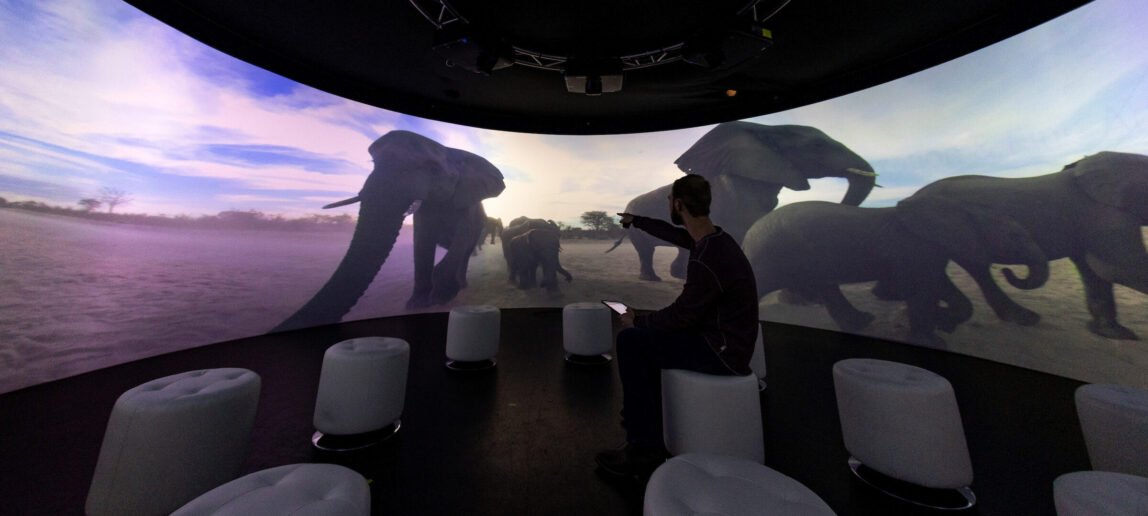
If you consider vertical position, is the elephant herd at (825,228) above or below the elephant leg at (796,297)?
above

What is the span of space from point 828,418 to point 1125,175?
137 inches

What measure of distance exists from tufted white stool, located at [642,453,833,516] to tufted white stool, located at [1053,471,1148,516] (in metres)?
Result: 0.58

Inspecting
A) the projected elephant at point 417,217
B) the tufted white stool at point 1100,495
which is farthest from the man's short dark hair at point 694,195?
the projected elephant at point 417,217

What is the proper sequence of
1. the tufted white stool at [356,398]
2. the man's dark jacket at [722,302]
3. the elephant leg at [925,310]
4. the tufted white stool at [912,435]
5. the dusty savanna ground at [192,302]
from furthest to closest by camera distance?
1. the elephant leg at [925,310]
2. the dusty savanna ground at [192,302]
3. the tufted white stool at [356,398]
4. the man's dark jacket at [722,302]
5. the tufted white stool at [912,435]

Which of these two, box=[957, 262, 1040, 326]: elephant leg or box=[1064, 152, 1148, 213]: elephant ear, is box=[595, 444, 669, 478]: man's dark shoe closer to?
box=[957, 262, 1040, 326]: elephant leg

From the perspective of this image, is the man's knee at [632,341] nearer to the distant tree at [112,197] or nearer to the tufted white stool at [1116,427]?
the tufted white stool at [1116,427]

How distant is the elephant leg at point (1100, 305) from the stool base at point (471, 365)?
5.29 m

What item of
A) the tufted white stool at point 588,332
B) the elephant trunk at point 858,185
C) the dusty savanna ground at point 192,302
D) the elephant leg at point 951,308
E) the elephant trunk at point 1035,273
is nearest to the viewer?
the dusty savanna ground at point 192,302

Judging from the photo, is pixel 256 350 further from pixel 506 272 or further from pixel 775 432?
pixel 775 432

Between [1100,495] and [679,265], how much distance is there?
17.7 ft

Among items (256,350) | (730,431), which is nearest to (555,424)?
(730,431)

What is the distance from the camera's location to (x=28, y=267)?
257 cm

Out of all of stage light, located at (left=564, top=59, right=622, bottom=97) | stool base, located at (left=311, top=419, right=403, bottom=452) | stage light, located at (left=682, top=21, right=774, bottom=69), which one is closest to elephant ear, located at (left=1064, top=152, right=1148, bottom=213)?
stage light, located at (left=682, top=21, right=774, bottom=69)

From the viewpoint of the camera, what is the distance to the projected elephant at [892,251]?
359cm
